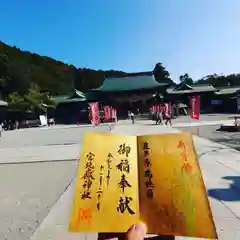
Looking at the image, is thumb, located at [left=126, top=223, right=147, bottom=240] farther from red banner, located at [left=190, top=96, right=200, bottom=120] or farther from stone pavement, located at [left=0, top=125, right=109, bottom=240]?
red banner, located at [left=190, top=96, right=200, bottom=120]

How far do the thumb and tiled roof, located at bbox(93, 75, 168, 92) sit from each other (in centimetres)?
4693

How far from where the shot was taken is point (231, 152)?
10.7 metres

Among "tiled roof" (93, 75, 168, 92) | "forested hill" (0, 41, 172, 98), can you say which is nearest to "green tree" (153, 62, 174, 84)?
"forested hill" (0, 41, 172, 98)

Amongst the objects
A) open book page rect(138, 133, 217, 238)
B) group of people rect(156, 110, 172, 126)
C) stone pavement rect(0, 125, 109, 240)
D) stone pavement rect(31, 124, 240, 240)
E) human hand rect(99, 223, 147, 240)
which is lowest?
stone pavement rect(0, 125, 109, 240)

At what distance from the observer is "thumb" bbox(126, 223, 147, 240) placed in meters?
1.79

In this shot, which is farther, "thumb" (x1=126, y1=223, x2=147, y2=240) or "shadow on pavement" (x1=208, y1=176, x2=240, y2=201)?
"shadow on pavement" (x1=208, y1=176, x2=240, y2=201)

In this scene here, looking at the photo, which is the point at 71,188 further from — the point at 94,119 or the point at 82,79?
the point at 82,79

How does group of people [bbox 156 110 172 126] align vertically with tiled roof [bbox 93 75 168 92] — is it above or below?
below

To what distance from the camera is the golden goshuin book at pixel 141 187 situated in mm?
1931

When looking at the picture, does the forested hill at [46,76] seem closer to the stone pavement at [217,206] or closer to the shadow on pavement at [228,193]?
the stone pavement at [217,206]

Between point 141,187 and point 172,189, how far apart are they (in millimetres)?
200

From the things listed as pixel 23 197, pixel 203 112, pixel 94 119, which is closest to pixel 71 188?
pixel 23 197

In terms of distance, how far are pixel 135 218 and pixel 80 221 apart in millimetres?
332

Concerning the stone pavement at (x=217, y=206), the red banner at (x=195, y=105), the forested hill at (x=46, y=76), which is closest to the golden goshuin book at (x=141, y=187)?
the stone pavement at (x=217, y=206)
